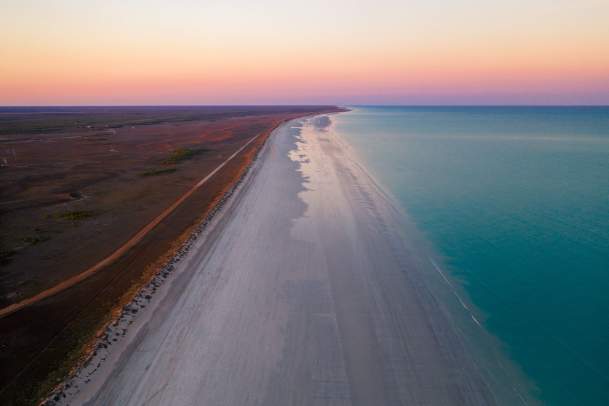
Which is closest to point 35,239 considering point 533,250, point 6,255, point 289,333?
point 6,255

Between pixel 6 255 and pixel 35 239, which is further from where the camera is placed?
pixel 35 239

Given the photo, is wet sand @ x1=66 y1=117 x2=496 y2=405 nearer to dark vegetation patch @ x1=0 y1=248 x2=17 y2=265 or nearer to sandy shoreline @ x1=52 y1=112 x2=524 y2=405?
sandy shoreline @ x1=52 y1=112 x2=524 y2=405

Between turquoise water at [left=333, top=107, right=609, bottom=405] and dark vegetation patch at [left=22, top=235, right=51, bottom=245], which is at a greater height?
dark vegetation patch at [left=22, top=235, right=51, bottom=245]

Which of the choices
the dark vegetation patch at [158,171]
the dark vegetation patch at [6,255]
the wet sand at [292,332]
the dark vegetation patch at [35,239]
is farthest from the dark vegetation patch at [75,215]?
the dark vegetation patch at [158,171]

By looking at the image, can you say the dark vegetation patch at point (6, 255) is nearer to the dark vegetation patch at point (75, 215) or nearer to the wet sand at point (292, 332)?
the dark vegetation patch at point (75, 215)

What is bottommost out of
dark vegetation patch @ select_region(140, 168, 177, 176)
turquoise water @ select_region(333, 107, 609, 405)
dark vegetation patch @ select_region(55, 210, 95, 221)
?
turquoise water @ select_region(333, 107, 609, 405)

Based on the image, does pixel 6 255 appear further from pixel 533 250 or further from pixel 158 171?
pixel 533 250

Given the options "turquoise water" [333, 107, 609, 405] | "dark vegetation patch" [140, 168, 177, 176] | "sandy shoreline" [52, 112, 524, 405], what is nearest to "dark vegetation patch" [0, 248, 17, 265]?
"sandy shoreline" [52, 112, 524, 405]
